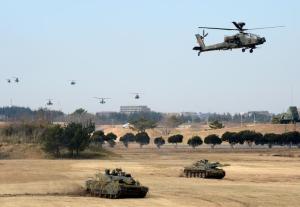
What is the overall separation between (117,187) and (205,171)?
1930 cm

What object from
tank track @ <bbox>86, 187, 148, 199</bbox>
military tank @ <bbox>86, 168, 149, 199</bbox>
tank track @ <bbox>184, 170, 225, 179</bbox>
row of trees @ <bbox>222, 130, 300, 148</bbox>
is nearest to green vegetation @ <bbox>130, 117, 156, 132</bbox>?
row of trees @ <bbox>222, 130, 300, 148</bbox>

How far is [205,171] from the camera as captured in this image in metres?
54.3

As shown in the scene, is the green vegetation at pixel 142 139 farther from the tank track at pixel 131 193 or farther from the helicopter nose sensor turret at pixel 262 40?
the tank track at pixel 131 193

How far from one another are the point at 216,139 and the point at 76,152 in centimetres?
4080

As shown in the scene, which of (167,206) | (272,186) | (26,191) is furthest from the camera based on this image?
(272,186)

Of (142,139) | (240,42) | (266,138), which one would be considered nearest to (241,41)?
(240,42)

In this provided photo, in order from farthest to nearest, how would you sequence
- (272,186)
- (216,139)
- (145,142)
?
(145,142) → (216,139) → (272,186)

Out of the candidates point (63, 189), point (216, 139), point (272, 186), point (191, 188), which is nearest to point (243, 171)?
point (272, 186)

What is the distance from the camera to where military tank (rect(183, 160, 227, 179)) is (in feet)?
177

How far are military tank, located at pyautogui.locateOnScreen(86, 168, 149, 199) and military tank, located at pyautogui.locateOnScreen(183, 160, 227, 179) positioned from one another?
17451 mm

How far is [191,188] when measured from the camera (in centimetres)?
4341

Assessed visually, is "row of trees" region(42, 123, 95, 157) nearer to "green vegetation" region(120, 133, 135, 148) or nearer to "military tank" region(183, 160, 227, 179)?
"military tank" region(183, 160, 227, 179)

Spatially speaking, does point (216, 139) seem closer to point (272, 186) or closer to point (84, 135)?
point (84, 135)

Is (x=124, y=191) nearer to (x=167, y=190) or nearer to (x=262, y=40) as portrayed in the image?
(x=167, y=190)
